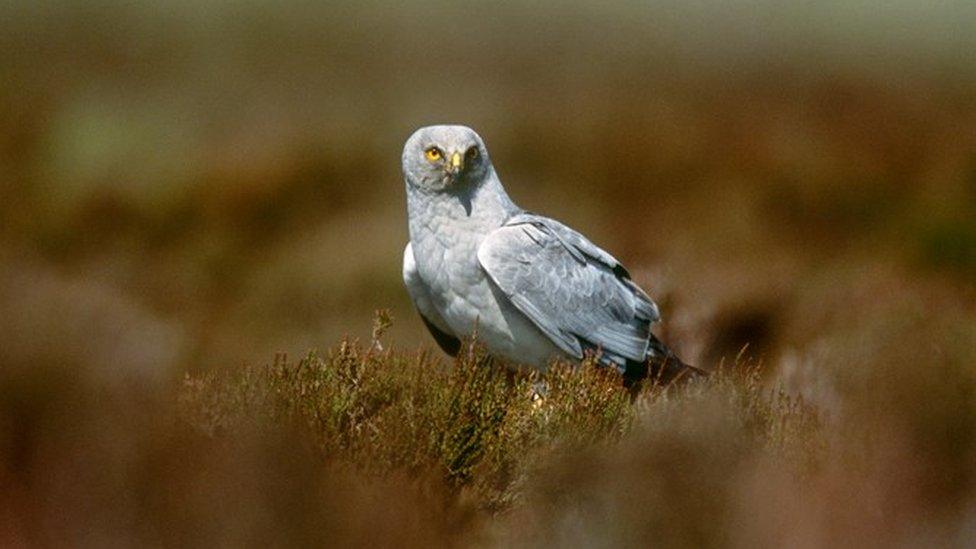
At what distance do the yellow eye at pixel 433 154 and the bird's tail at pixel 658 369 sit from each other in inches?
52.8

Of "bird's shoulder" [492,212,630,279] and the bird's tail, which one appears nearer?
"bird's shoulder" [492,212,630,279]

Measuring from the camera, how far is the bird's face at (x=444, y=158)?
5.72 m

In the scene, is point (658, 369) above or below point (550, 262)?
below

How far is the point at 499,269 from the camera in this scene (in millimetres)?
5844

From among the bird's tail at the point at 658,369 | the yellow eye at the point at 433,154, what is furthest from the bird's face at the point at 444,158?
the bird's tail at the point at 658,369

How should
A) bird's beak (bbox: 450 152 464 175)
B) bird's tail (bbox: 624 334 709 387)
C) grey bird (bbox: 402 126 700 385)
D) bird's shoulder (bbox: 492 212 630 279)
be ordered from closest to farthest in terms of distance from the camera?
bird's beak (bbox: 450 152 464 175), grey bird (bbox: 402 126 700 385), bird's shoulder (bbox: 492 212 630 279), bird's tail (bbox: 624 334 709 387)

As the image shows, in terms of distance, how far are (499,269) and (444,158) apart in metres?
0.52

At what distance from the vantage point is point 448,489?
4.83 metres

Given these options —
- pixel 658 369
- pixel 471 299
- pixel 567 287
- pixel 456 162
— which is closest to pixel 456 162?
pixel 456 162

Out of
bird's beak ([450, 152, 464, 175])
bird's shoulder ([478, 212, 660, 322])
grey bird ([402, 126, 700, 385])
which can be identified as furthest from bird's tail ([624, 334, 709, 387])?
bird's beak ([450, 152, 464, 175])

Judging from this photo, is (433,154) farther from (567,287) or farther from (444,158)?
(567,287)

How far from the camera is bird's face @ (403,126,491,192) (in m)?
5.72

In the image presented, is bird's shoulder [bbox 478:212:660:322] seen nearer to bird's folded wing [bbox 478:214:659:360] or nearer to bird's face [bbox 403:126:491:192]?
bird's folded wing [bbox 478:214:659:360]

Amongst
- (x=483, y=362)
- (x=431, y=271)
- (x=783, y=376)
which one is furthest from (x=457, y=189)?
(x=783, y=376)
